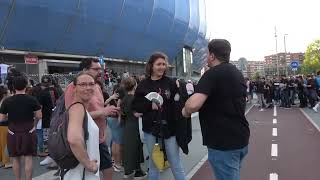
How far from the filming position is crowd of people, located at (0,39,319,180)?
377 centimetres

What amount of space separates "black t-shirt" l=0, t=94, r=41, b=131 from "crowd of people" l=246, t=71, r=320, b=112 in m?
17.4

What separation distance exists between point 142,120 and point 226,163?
67.7 inches

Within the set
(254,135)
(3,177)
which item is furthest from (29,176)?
(254,135)

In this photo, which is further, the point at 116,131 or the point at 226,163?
the point at 116,131

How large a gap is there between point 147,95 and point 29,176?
2.27 meters

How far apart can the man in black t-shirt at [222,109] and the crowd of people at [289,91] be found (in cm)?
1913

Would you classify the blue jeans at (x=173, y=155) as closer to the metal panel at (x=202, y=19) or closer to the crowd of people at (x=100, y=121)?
the crowd of people at (x=100, y=121)

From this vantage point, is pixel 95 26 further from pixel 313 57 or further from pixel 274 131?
pixel 313 57

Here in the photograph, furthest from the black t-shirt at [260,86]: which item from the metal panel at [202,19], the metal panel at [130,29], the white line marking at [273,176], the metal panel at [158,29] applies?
the metal panel at [202,19]

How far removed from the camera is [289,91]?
2494 centimetres

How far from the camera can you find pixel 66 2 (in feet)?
87.4

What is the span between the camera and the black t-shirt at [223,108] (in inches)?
161

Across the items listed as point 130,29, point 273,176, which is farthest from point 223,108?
point 130,29

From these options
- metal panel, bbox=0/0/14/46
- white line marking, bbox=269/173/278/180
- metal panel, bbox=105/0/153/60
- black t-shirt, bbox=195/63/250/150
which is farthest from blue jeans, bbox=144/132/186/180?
metal panel, bbox=105/0/153/60
